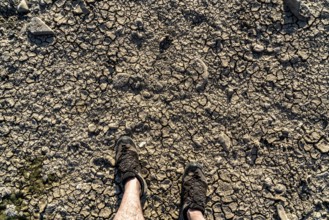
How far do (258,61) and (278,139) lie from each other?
0.74 m

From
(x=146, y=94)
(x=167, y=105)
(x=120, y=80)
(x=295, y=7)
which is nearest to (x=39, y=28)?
(x=120, y=80)

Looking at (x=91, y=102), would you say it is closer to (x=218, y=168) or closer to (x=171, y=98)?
(x=171, y=98)

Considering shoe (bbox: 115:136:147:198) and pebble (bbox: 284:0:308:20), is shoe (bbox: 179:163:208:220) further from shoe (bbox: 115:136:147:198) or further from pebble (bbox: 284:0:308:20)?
pebble (bbox: 284:0:308:20)

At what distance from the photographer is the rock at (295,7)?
3058mm

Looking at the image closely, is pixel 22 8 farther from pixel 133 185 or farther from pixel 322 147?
pixel 322 147

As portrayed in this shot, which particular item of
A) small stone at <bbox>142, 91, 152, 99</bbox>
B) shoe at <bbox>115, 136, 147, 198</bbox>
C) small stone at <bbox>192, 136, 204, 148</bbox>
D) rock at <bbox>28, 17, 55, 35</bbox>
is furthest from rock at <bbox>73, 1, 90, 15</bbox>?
small stone at <bbox>192, 136, 204, 148</bbox>

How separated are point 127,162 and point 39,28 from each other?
4.90 feet

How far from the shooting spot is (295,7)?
3.06 metres

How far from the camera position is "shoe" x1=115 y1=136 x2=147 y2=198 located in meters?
2.79

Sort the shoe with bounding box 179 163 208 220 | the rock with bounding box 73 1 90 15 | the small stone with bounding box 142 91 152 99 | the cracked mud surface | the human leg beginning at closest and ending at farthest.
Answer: the human leg, the shoe with bounding box 179 163 208 220, the cracked mud surface, the small stone with bounding box 142 91 152 99, the rock with bounding box 73 1 90 15

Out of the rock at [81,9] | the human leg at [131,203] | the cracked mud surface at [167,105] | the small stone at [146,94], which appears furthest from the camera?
the rock at [81,9]

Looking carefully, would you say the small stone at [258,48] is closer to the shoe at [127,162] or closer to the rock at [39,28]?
the shoe at [127,162]

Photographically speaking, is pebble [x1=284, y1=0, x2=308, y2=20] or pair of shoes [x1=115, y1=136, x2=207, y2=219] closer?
pair of shoes [x1=115, y1=136, x2=207, y2=219]

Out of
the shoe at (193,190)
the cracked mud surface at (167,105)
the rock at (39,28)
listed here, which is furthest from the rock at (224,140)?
the rock at (39,28)
